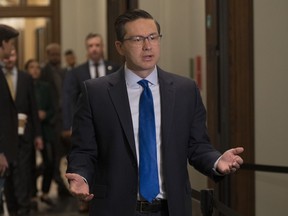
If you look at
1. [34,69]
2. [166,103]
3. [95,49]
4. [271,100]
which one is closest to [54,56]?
[34,69]

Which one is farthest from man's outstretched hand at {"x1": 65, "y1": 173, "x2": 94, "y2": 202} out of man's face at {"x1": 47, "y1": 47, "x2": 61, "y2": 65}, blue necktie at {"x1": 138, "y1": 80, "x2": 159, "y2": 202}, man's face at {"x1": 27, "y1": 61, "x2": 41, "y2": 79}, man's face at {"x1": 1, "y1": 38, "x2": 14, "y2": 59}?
man's face at {"x1": 47, "y1": 47, "x2": 61, "y2": 65}

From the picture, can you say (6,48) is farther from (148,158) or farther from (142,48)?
(148,158)

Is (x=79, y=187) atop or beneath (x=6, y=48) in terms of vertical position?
beneath

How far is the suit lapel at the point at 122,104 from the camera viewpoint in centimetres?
308

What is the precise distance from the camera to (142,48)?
3.12 m

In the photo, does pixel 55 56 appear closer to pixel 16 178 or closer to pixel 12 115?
pixel 16 178

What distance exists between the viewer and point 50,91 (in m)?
8.82

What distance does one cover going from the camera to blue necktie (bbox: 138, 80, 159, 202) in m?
3.07

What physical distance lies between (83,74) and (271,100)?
2.43 m

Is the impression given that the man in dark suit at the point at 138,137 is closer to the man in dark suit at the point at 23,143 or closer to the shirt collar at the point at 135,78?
the shirt collar at the point at 135,78

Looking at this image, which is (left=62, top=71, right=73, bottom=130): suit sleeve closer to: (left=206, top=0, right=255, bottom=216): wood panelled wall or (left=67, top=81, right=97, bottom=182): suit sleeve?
(left=206, top=0, right=255, bottom=216): wood panelled wall

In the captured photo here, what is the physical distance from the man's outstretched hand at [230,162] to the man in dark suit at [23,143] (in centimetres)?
438

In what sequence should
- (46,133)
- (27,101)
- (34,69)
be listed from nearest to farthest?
1. (27,101)
2. (46,133)
3. (34,69)

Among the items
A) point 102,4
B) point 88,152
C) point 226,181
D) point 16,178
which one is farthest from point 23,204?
point 88,152
